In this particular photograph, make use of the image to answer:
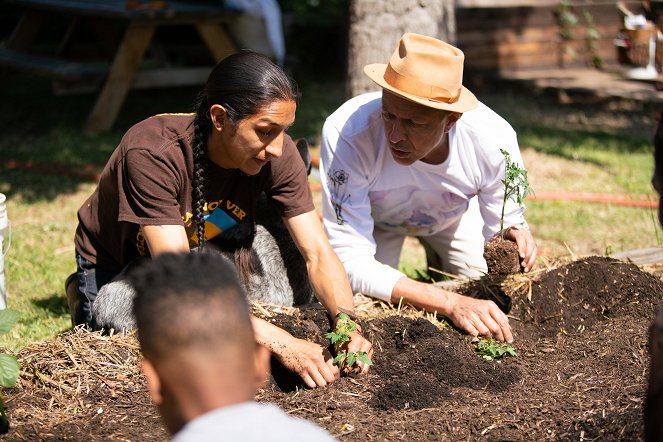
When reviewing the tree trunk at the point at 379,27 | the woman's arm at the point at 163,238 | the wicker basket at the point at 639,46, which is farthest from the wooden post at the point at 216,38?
the woman's arm at the point at 163,238

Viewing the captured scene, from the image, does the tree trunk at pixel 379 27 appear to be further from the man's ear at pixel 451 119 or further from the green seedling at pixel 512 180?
the green seedling at pixel 512 180

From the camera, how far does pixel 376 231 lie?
4.84 meters

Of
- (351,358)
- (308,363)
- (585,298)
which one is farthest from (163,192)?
(585,298)

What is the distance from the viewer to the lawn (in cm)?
527

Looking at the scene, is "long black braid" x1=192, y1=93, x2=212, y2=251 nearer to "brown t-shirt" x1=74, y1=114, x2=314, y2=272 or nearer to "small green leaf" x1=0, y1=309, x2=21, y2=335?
"brown t-shirt" x1=74, y1=114, x2=314, y2=272

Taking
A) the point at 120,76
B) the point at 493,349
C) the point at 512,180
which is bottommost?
the point at 120,76

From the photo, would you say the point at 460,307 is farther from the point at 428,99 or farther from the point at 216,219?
the point at 216,219

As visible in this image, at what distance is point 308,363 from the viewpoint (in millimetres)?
3311

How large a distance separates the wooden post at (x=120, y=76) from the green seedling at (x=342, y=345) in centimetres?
591

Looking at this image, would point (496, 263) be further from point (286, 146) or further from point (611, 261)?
point (286, 146)

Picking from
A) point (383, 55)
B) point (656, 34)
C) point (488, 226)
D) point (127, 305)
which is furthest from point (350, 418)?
point (656, 34)

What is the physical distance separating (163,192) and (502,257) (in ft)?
5.15

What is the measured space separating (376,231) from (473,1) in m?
7.46

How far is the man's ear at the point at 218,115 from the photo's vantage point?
11.1 ft
